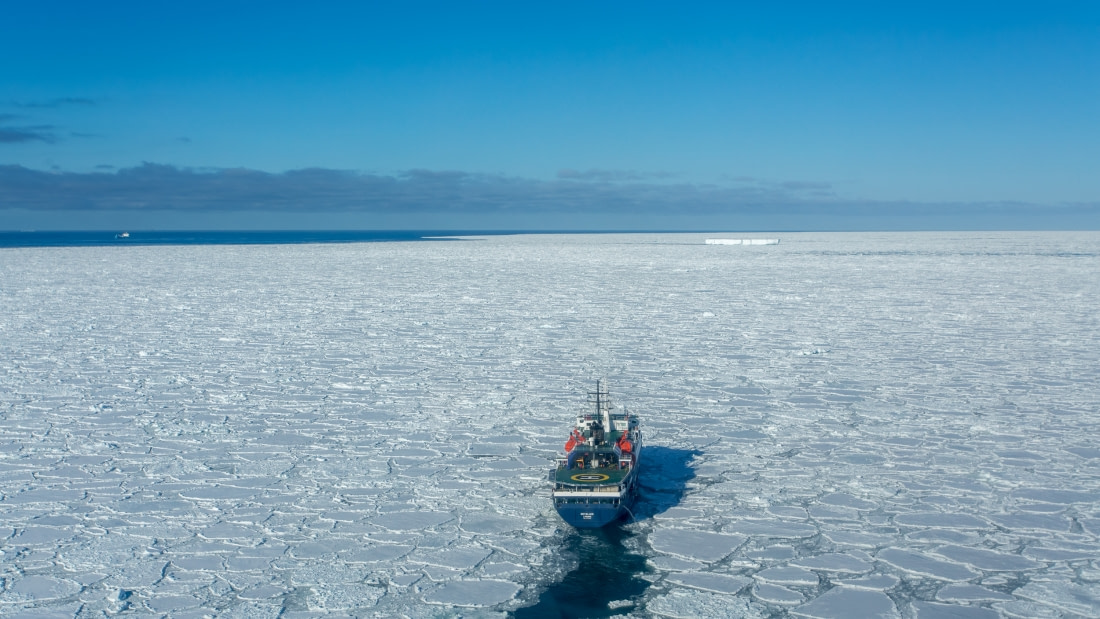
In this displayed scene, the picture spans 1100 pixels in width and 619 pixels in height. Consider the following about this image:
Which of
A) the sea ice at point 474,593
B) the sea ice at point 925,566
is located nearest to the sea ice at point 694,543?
the sea ice at point 925,566

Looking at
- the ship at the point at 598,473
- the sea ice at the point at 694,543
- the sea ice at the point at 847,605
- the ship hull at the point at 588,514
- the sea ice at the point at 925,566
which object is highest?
the ship at the point at 598,473

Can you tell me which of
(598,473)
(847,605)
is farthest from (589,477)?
(847,605)

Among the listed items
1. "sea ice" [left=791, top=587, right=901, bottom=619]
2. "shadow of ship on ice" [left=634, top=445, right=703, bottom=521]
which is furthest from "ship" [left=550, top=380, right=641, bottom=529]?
"sea ice" [left=791, top=587, right=901, bottom=619]

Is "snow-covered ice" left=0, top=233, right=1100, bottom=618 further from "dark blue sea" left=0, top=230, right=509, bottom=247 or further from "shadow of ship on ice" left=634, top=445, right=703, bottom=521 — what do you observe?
"dark blue sea" left=0, top=230, right=509, bottom=247

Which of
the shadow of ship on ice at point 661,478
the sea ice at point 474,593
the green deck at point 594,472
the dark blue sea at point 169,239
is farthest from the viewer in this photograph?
the dark blue sea at point 169,239

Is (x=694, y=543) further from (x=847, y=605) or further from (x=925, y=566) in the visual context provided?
(x=925, y=566)

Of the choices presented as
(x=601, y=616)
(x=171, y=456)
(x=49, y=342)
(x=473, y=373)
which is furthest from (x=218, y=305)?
(x=601, y=616)

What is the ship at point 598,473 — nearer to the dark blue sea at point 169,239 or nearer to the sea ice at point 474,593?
the sea ice at point 474,593
